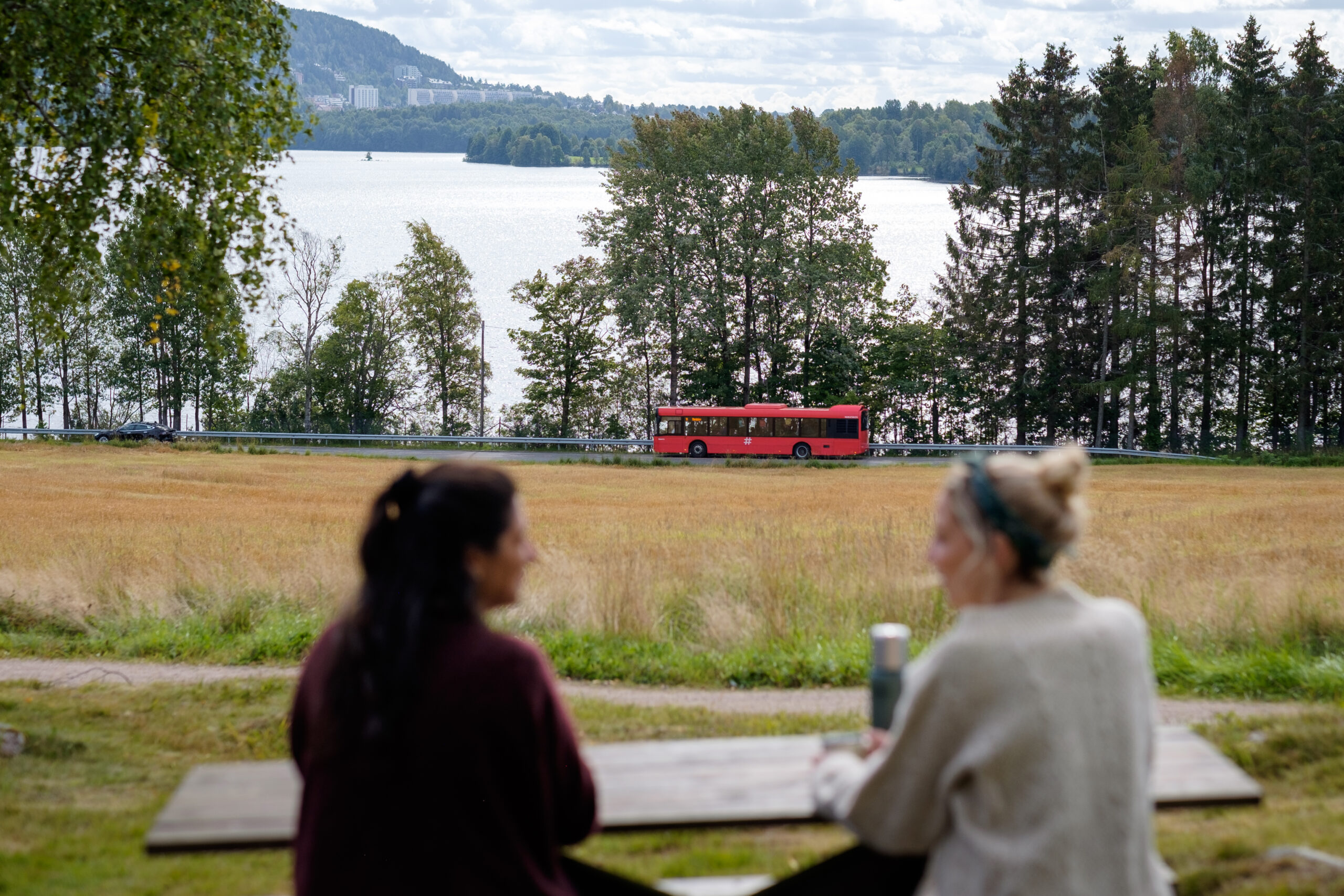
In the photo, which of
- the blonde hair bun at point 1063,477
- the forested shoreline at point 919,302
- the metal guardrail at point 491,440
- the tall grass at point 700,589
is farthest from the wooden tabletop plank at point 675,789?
the metal guardrail at point 491,440

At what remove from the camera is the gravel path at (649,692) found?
734cm

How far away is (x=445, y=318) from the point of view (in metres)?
57.9

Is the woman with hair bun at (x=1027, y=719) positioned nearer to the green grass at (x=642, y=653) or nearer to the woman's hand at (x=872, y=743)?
the woman's hand at (x=872, y=743)

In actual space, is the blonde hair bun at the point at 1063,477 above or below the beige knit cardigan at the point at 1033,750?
above

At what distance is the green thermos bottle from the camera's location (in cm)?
308

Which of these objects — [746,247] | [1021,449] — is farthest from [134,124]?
[746,247]

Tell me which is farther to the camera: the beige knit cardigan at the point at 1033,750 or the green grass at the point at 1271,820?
the green grass at the point at 1271,820

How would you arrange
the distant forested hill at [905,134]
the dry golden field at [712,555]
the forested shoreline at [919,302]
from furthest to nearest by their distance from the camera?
the distant forested hill at [905,134]
the forested shoreline at [919,302]
the dry golden field at [712,555]

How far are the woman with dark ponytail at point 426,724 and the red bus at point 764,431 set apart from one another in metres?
46.0

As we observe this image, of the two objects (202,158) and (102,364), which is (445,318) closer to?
(102,364)

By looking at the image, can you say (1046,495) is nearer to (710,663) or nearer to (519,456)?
(710,663)

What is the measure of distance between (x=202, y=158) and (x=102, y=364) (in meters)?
60.5

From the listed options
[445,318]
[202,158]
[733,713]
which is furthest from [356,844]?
[445,318]

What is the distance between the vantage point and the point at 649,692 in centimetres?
829
